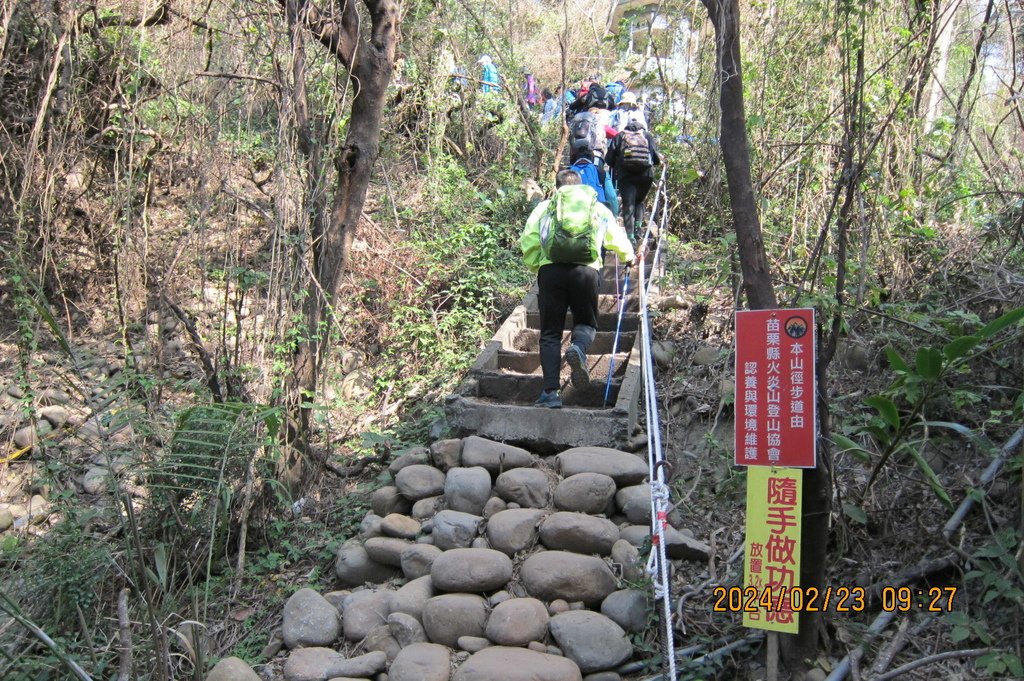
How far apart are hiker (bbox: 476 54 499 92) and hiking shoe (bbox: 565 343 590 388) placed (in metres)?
7.09

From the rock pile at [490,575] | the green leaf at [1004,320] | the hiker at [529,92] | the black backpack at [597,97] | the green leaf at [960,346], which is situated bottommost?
the rock pile at [490,575]

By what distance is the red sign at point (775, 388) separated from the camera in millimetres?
3676

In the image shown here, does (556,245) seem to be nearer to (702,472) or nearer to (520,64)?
(702,472)

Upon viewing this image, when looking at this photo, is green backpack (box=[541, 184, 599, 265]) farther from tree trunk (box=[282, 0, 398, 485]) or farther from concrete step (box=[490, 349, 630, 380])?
tree trunk (box=[282, 0, 398, 485])

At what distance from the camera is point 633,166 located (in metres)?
9.35

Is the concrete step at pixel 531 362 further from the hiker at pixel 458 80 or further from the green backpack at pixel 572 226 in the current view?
the hiker at pixel 458 80

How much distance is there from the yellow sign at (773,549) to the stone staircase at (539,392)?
2.12 m

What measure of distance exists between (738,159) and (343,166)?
3.65 m

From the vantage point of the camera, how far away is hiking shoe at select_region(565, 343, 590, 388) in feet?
20.3

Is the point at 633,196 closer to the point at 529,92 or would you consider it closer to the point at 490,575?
the point at 529,92

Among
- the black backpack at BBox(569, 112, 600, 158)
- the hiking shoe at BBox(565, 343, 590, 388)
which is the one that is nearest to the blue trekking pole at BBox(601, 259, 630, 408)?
the hiking shoe at BBox(565, 343, 590, 388)

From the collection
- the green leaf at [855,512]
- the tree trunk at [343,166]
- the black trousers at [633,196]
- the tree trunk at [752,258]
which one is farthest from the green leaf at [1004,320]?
the black trousers at [633,196]

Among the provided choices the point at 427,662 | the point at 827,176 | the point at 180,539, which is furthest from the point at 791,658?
the point at 827,176

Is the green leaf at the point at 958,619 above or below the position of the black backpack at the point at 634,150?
below
